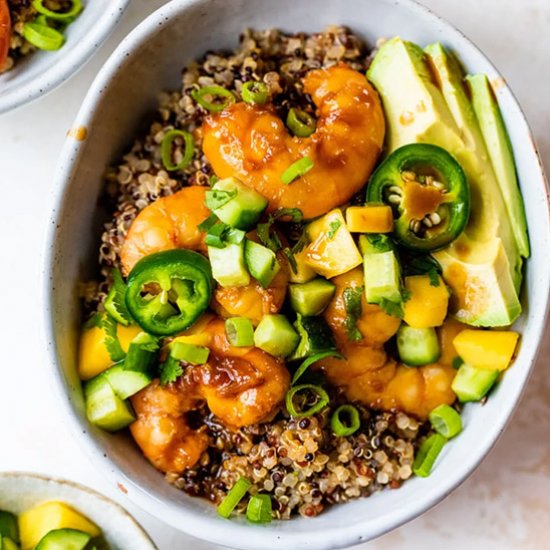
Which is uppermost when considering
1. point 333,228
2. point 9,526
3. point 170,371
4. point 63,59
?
point 63,59

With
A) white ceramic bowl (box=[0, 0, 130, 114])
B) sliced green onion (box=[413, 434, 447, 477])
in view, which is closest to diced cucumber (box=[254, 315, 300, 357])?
sliced green onion (box=[413, 434, 447, 477])

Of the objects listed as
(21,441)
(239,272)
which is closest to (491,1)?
(239,272)

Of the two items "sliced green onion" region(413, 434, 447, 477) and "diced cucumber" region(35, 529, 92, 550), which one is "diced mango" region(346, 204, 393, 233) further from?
"diced cucumber" region(35, 529, 92, 550)

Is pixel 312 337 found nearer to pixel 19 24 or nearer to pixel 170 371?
pixel 170 371

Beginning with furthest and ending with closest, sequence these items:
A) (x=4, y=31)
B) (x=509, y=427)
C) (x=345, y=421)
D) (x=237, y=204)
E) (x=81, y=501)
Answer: (x=509, y=427), (x=4, y=31), (x=81, y=501), (x=345, y=421), (x=237, y=204)

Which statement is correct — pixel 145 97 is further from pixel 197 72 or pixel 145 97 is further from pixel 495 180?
pixel 495 180

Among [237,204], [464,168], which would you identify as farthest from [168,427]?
[464,168]
